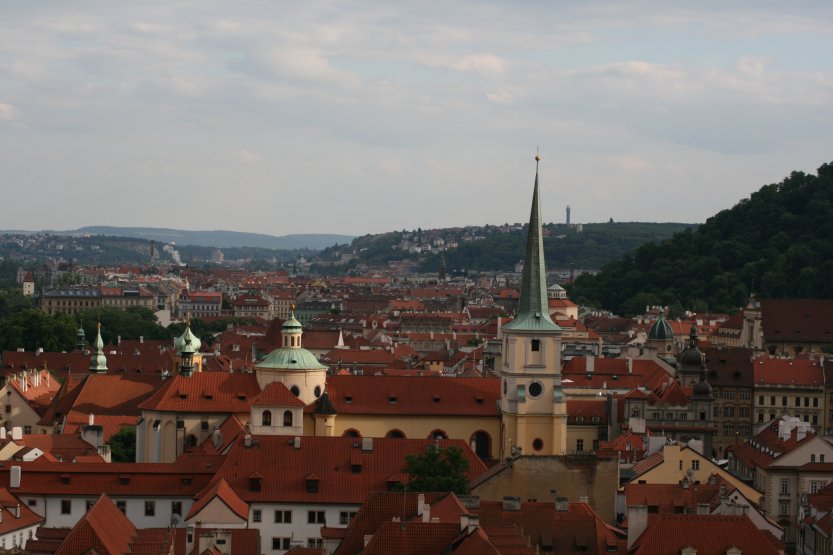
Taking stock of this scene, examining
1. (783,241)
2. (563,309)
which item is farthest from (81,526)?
(783,241)

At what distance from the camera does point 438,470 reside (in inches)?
2452

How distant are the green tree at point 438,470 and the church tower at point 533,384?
1510 cm

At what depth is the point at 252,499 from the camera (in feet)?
208

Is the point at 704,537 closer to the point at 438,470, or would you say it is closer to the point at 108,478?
the point at 438,470

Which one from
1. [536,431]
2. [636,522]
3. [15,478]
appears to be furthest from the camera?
[536,431]

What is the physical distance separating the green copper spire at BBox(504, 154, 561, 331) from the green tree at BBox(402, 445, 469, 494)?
57.4ft

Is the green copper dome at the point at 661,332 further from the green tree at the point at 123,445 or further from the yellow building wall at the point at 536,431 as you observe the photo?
the green tree at the point at 123,445

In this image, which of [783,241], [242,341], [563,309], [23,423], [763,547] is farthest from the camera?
[783,241]

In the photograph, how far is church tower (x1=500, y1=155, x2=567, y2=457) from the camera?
79.8 m

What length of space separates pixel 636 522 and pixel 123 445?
3800 centimetres

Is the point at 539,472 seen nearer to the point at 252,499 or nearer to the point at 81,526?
the point at 252,499

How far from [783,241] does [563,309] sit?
43670 millimetres

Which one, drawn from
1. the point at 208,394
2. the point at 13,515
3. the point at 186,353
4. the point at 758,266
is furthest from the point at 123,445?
the point at 758,266

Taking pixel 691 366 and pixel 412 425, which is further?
pixel 691 366
